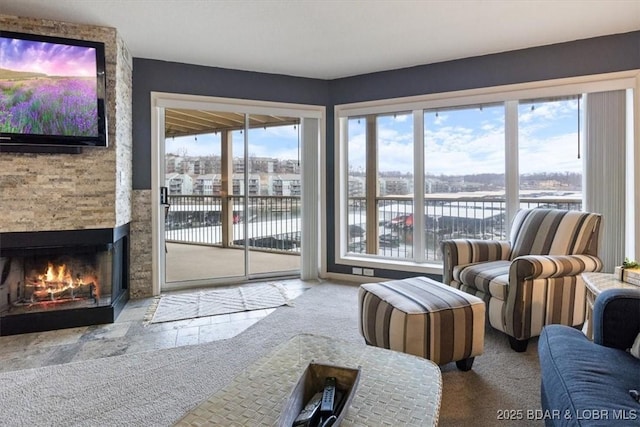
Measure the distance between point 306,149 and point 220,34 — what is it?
5.24 feet

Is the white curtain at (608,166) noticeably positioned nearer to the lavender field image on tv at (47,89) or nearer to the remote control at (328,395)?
the remote control at (328,395)

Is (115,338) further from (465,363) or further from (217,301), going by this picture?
(465,363)

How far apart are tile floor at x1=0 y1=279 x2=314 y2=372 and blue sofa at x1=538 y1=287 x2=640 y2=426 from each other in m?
2.05

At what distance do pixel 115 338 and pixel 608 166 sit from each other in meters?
4.25

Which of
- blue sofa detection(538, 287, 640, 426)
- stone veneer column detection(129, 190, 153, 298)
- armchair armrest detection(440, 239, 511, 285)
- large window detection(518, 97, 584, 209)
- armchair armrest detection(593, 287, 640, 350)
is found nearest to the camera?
blue sofa detection(538, 287, 640, 426)

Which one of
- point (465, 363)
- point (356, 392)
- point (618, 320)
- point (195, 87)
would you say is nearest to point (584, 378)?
point (618, 320)

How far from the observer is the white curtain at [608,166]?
311 cm

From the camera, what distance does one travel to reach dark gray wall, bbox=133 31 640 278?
3.16m

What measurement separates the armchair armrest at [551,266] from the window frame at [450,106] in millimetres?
948

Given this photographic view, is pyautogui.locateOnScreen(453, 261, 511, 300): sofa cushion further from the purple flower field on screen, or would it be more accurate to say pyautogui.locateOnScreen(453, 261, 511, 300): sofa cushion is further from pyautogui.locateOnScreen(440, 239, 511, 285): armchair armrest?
the purple flower field on screen

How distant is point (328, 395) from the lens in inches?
44.4

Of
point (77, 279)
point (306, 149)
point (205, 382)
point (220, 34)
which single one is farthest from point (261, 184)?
→ point (205, 382)

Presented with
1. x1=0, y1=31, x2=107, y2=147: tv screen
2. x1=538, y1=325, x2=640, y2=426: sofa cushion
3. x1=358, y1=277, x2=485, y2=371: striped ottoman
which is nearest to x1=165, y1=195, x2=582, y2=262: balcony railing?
x1=0, y1=31, x2=107, y2=147: tv screen

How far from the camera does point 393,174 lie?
4129 mm
